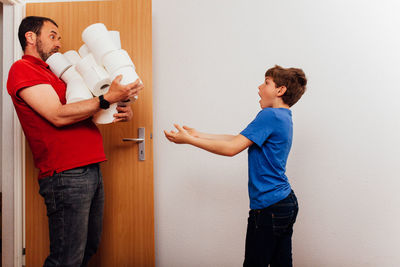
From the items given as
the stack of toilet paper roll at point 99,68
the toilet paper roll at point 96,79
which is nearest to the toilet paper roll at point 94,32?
the stack of toilet paper roll at point 99,68

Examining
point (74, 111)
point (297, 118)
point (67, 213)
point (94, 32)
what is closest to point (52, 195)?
point (67, 213)

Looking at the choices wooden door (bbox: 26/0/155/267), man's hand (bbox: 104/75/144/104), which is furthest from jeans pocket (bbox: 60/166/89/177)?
wooden door (bbox: 26/0/155/267)

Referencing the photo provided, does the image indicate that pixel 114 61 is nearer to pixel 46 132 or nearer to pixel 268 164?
pixel 46 132

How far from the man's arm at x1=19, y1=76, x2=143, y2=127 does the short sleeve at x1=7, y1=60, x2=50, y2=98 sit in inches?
0.7

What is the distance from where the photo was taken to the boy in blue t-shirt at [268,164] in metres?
1.06

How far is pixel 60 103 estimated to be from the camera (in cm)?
106

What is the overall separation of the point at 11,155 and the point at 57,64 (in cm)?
84

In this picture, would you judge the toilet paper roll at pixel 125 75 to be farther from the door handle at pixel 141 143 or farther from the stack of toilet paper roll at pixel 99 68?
the door handle at pixel 141 143

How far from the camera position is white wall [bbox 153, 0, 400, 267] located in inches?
65.8

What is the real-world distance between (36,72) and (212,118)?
40.9 inches

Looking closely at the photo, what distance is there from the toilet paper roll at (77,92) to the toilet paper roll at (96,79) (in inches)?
0.9

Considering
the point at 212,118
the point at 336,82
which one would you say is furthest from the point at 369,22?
the point at 212,118

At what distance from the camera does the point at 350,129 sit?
1.68 meters

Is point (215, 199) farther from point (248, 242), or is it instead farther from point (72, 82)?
point (72, 82)
